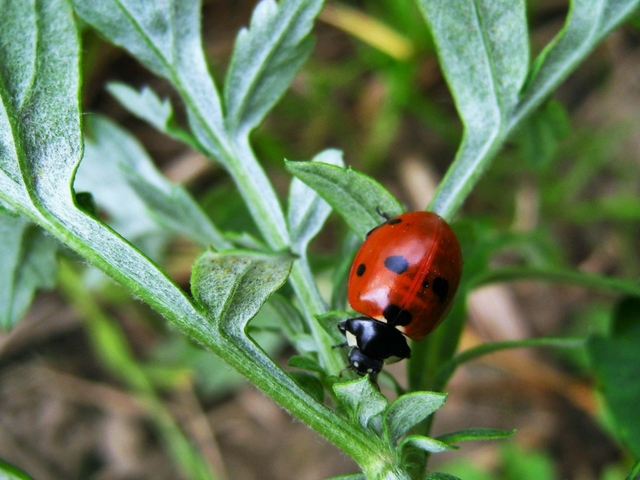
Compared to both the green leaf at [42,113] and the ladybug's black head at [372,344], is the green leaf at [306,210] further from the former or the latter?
the green leaf at [42,113]

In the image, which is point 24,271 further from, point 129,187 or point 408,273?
point 408,273

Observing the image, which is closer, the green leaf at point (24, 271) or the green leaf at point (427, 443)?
the green leaf at point (427, 443)

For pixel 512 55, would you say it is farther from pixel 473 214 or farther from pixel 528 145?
pixel 473 214

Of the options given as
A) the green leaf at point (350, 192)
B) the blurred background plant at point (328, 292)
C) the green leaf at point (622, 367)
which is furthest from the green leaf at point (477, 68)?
the blurred background plant at point (328, 292)

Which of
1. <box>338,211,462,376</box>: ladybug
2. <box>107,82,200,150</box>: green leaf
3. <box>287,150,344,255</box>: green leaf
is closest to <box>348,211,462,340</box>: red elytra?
<box>338,211,462,376</box>: ladybug

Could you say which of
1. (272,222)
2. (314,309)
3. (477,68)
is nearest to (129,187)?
(272,222)

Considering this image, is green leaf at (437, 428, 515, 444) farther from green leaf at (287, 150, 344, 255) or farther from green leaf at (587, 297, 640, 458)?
green leaf at (587, 297, 640, 458)
